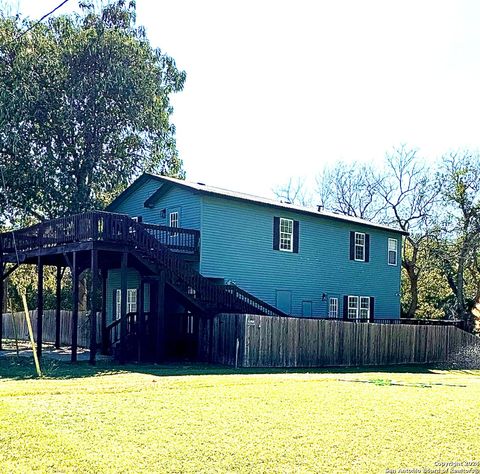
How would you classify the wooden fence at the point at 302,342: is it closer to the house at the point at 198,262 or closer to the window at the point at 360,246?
the house at the point at 198,262

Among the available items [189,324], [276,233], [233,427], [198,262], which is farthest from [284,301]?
[233,427]

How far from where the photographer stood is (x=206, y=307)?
2105cm

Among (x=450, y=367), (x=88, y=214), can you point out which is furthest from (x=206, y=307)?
(x=450, y=367)

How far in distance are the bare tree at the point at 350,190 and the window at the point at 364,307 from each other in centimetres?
1633

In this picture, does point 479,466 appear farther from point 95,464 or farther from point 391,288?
point 391,288

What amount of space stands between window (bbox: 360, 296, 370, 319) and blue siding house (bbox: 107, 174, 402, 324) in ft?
0.16

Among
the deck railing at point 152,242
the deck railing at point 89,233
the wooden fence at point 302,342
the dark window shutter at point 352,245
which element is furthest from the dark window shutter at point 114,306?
the dark window shutter at point 352,245

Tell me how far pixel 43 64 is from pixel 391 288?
20228 mm

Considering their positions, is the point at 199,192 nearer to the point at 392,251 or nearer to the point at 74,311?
the point at 74,311

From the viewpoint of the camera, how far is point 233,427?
27.3 feet

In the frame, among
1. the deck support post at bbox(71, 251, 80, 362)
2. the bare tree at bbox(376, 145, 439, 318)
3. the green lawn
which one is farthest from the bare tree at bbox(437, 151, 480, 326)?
the green lawn

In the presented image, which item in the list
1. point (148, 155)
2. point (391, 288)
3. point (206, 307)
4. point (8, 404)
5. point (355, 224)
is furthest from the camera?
point (148, 155)

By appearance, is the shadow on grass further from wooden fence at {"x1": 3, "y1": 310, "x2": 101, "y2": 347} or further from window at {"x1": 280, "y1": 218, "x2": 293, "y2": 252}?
window at {"x1": 280, "y1": 218, "x2": 293, "y2": 252}

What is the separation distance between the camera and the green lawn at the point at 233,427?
6.71 m
